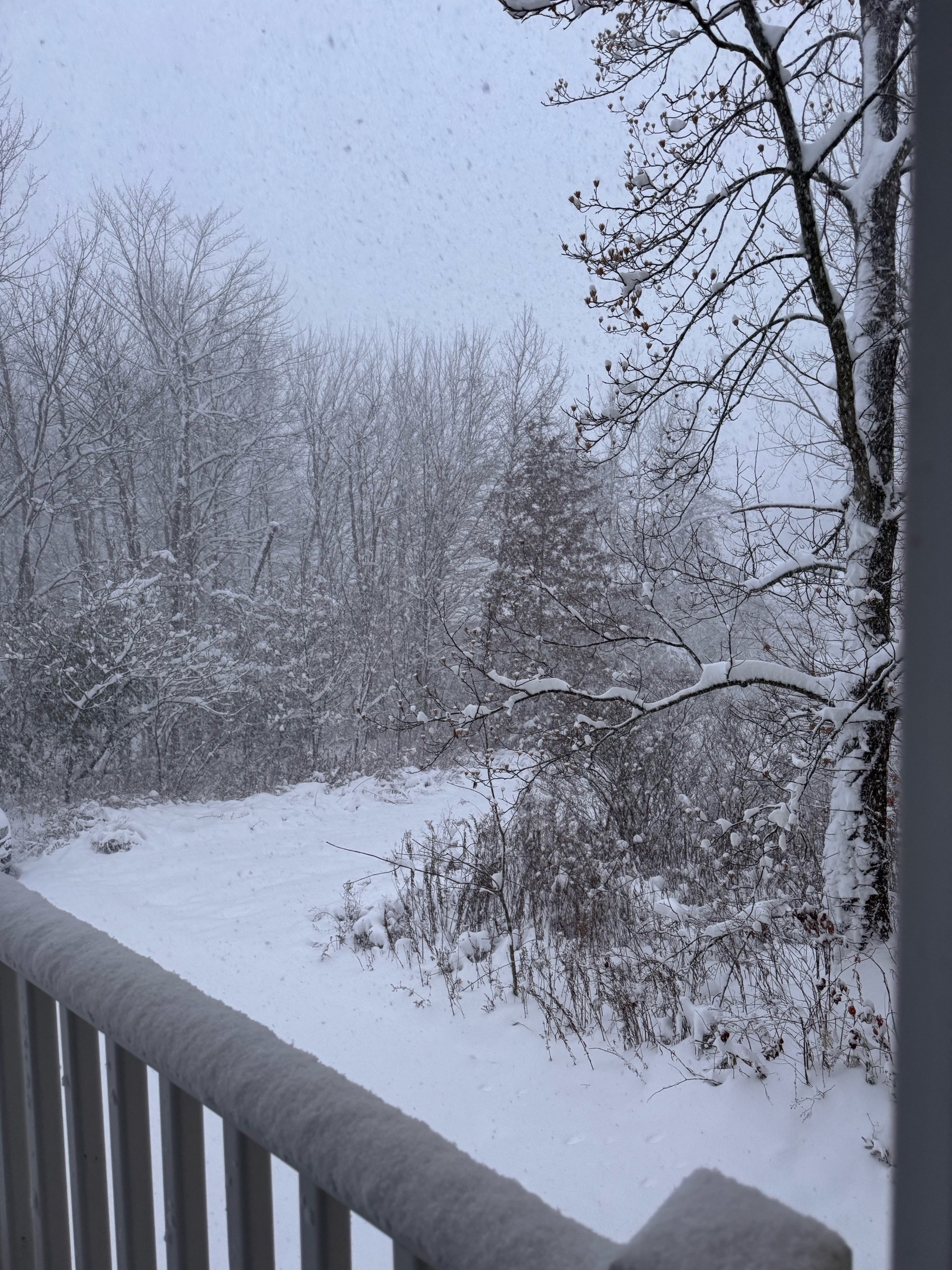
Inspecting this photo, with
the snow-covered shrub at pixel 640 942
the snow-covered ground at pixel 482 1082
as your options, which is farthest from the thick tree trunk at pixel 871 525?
the snow-covered ground at pixel 482 1082

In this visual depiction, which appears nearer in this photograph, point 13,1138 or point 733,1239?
point 733,1239

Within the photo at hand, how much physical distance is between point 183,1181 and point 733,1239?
2.48 feet

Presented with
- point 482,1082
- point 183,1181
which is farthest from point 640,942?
point 183,1181

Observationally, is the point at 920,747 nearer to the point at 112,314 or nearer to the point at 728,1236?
the point at 728,1236

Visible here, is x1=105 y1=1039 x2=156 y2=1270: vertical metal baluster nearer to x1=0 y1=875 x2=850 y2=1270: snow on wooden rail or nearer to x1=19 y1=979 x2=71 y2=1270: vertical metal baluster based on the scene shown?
x1=0 y1=875 x2=850 y2=1270: snow on wooden rail

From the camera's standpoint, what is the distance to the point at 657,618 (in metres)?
8.21

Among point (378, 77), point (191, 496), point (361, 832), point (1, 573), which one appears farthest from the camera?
point (378, 77)

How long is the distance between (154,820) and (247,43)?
22406mm

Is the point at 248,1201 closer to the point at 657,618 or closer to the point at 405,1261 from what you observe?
the point at 405,1261

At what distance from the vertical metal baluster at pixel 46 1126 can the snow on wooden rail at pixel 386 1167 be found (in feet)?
0.70

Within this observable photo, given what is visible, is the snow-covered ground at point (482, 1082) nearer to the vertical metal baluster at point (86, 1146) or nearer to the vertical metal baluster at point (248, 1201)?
the vertical metal baluster at point (248, 1201)

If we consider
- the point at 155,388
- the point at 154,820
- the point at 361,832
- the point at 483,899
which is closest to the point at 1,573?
the point at 155,388

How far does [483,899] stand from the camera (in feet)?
19.9

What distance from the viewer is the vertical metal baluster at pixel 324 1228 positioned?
0.79 m
